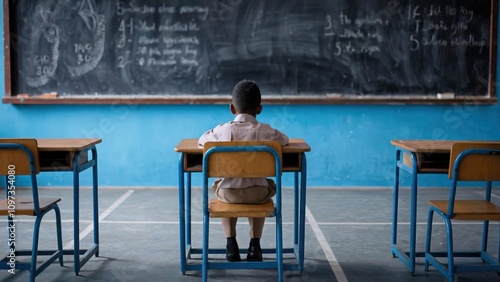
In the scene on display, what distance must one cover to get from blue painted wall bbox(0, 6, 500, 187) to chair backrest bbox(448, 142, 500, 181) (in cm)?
299

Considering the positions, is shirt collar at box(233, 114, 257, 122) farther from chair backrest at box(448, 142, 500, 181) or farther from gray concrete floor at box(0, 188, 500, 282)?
chair backrest at box(448, 142, 500, 181)

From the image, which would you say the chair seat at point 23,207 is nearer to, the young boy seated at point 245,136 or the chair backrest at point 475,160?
the young boy seated at point 245,136

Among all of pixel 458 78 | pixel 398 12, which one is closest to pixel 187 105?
pixel 398 12

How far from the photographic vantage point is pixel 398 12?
5.49 meters

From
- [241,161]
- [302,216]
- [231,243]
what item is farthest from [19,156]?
[302,216]

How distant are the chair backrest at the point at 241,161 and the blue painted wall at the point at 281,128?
2984 millimetres

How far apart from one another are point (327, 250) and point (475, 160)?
45.7 inches

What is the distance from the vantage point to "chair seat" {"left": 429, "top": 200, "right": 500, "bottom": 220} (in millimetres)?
2678

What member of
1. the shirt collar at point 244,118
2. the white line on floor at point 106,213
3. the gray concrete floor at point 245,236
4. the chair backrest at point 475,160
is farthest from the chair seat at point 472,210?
the white line on floor at point 106,213

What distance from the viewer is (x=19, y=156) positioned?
8.75 ft

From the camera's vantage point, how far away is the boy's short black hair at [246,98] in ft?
9.69

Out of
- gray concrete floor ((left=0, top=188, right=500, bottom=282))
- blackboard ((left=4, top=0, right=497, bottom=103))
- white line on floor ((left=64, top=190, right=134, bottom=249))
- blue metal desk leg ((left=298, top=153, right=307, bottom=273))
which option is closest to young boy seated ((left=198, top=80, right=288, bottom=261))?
blue metal desk leg ((left=298, top=153, right=307, bottom=273))

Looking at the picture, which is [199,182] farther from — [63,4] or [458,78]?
[458,78]

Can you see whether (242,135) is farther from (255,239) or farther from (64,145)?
(64,145)
